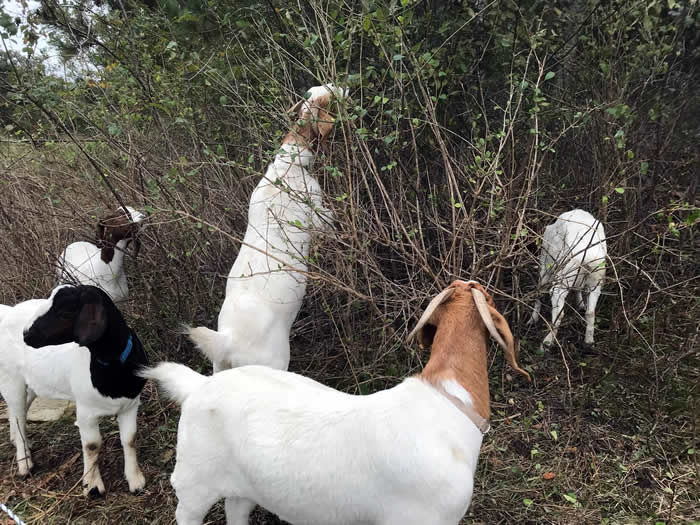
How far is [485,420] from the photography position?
1.98m

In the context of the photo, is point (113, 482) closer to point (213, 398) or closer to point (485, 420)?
point (213, 398)

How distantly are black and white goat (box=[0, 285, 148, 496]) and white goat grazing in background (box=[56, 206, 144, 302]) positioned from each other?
2.46 ft

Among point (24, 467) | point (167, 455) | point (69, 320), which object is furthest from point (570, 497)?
point (24, 467)

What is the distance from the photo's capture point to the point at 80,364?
299 cm

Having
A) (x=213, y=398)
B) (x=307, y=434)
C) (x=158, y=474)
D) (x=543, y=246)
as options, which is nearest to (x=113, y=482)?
(x=158, y=474)

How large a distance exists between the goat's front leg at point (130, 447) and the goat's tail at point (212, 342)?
0.74 metres

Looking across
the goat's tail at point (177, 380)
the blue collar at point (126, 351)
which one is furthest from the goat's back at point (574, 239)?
the blue collar at point (126, 351)

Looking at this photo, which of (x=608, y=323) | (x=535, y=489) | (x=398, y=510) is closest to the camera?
(x=398, y=510)

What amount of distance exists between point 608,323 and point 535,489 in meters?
1.75

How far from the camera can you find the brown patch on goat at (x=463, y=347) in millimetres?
1986

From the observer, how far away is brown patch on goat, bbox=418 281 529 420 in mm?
1986

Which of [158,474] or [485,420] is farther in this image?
[158,474]

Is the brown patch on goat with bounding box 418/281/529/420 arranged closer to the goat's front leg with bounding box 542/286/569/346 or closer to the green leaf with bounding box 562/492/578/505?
the green leaf with bounding box 562/492/578/505

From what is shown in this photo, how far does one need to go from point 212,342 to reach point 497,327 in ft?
5.09
